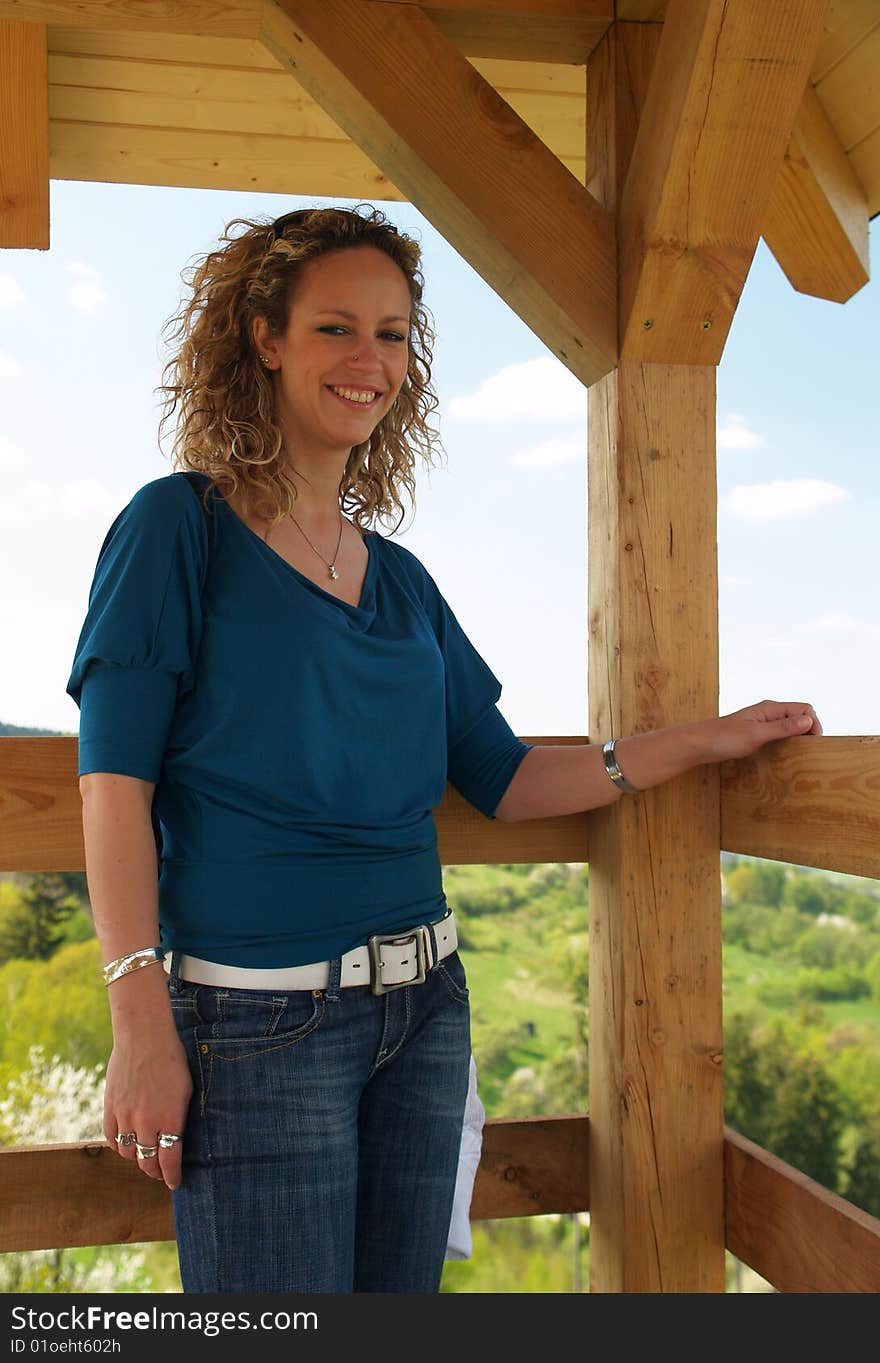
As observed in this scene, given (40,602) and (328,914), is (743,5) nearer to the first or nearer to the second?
(328,914)

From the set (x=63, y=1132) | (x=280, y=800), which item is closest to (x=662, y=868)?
(x=280, y=800)

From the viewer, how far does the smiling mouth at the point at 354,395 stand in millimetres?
1493

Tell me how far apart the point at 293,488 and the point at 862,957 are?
22.2m

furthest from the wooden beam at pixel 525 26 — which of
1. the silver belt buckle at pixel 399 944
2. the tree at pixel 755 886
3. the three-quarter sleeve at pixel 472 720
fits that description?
the tree at pixel 755 886

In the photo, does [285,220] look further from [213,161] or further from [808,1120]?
[808,1120]

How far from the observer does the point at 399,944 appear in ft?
4.39

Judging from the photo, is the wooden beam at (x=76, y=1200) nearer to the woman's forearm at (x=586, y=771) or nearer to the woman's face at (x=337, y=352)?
the woman's forearm at (x=586, y=771)

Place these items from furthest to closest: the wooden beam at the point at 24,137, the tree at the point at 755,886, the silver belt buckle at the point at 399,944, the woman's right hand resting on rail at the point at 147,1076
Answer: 1. the tree at the point at 755,886
2. the wooden beam at the point at 24,137
3. the silver belt buckle at the point at 399,944
4. the woman's right hand resting on rail at the point at 147,1076

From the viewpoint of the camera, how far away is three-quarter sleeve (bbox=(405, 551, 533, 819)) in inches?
66.3

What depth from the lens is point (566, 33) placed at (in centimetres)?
192

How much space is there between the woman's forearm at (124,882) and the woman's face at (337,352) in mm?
522

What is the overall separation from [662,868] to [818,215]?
1254 millimetres

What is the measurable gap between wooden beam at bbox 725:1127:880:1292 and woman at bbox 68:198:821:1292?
0.54 meters

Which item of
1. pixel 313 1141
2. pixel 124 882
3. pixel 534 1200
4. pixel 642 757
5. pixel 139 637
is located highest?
pixel 139 637
